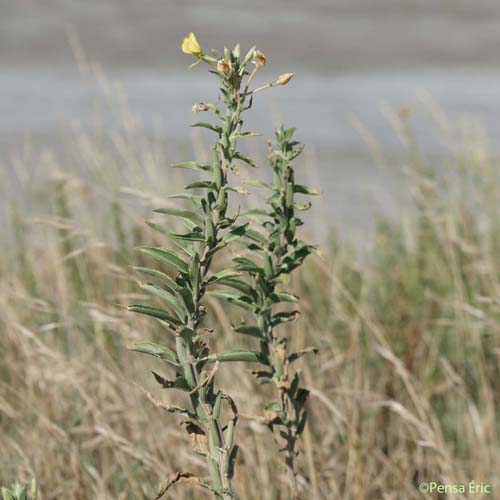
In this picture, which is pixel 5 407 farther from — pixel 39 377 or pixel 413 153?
pixel 413 153

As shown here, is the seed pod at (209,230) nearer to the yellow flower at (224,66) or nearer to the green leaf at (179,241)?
the green leaf at (179,241)

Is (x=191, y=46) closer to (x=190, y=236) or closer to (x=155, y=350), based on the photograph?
(x=190, y=236)

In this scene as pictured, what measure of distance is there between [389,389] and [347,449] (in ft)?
1.93

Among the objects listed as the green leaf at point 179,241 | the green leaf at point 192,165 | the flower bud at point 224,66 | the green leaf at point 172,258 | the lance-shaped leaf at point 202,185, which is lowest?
the green leaf at point 172,258

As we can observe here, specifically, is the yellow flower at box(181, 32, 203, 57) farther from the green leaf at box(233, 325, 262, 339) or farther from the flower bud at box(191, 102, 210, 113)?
the green leaf at box(233, 325, 262, 339)

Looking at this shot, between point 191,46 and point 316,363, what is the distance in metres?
1.91

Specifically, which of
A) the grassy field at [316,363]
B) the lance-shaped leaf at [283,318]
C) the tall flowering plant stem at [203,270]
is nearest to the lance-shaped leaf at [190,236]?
the tall flowering plant stem at [203,270]

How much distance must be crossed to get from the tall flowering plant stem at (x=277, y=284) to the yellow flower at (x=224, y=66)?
0.22m

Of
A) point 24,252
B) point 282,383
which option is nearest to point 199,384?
point 282,383

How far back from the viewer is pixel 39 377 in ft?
7.97

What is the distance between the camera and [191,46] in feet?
3.01

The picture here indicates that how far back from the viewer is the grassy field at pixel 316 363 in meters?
1.98

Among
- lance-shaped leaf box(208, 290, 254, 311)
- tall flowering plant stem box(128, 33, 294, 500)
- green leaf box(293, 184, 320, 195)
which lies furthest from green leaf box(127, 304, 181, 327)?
green leaf box(293, 184, 320, 195)

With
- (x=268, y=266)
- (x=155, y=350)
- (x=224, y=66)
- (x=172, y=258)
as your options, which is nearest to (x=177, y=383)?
(x=155, y=350)
